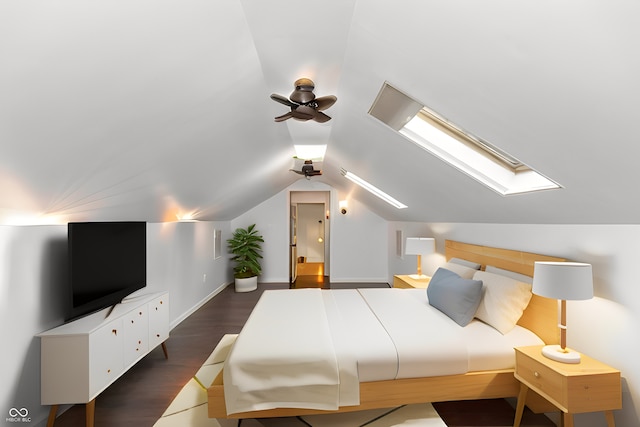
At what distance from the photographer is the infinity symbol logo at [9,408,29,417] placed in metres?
2.10

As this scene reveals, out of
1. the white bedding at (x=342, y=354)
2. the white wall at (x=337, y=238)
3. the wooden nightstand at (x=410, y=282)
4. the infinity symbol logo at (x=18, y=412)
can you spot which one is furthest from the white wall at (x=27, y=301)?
the white wall at (x=337, y=238)

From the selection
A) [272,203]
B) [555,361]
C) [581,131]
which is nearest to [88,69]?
[581,131]

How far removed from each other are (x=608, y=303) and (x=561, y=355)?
1.56 ft

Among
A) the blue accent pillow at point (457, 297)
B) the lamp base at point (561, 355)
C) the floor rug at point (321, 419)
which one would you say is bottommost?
the floor rug at point (321, 419)

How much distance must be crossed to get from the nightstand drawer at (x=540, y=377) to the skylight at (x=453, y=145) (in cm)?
121

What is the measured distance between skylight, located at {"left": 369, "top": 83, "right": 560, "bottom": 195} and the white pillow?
0.82m

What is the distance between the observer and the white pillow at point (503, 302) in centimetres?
254

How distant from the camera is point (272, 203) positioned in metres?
7.42

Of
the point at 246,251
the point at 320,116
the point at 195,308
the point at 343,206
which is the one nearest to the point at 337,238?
the point at 343,206

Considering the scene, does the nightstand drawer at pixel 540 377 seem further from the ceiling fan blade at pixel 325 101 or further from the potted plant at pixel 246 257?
the potted plant at pixel 246 257

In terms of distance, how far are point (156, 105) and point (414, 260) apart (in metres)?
4.73

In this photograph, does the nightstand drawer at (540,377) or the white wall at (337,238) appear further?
the white wall at (337,238)

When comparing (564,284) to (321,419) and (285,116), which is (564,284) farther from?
(285,116)

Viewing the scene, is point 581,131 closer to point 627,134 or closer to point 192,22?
point 627,134
